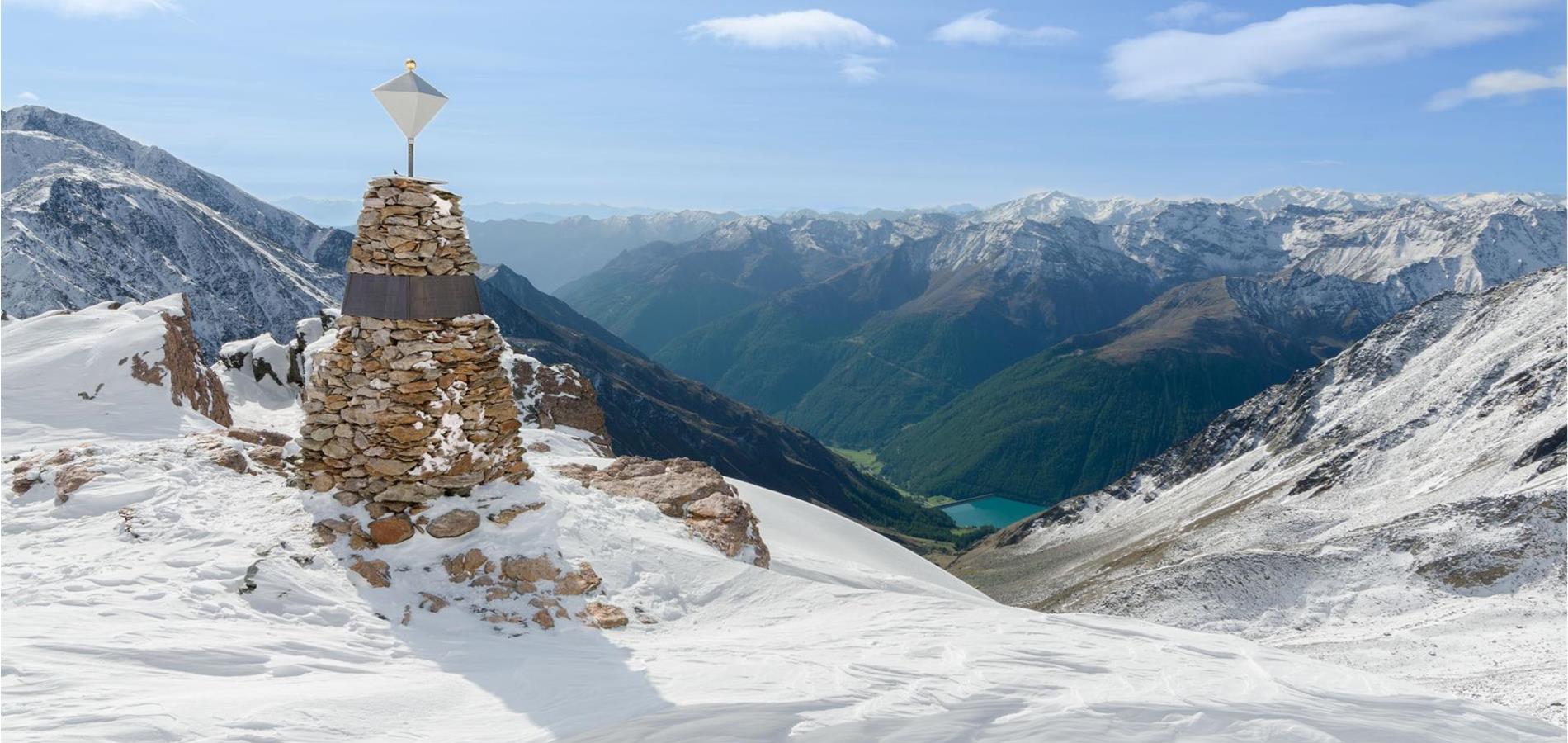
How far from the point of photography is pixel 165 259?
6801 inches

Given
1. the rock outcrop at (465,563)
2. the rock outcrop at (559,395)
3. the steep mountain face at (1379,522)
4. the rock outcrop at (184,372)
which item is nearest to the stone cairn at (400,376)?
the rock outcrop at (465,563)

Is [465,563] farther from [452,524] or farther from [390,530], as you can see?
[390,530]

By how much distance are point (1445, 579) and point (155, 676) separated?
290ft

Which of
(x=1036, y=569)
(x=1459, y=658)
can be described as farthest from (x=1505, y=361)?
(x=1459, y=658)

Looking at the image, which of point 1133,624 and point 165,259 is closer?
point 1133,624

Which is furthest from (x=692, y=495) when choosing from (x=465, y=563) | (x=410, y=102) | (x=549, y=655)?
(x=410, y=102)

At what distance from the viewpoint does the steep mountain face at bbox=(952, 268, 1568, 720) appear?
60.6 m

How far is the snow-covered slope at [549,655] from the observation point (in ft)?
31.9

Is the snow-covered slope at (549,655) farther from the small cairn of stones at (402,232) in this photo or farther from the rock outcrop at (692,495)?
the small cairn of stones at (402,232)

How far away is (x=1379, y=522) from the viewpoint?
98.2m

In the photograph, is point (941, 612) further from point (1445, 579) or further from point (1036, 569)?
point (1036, 569)

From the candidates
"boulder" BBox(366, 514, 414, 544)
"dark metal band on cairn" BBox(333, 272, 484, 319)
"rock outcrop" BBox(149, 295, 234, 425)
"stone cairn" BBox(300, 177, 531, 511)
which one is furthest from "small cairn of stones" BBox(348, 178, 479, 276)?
"rock outcrop" BBox(149, 295, 234, 425)

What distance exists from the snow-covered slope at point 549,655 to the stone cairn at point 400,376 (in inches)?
38.0

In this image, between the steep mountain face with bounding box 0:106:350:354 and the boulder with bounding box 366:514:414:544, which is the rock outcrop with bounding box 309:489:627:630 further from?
the steep mountain face with bounding box 0:106:350:354
